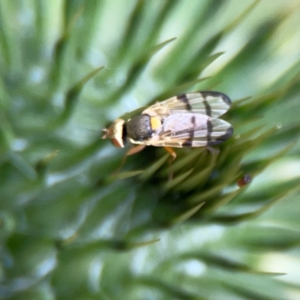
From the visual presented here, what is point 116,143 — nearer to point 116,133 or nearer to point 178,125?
point 116,133

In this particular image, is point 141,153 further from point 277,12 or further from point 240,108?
point 277,12

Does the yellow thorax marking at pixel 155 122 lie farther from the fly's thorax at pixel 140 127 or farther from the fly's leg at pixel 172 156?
the fly's leg at pixel 172 156

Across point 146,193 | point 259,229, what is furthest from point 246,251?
point 146,193

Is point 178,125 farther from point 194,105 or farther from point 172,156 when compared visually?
point 172,156

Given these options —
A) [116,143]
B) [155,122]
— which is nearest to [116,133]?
[116,143]

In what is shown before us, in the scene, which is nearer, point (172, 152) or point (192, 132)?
point (172, 152)

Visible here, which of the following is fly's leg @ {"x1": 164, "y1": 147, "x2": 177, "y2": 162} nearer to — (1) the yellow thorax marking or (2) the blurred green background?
(2) the blurred green background

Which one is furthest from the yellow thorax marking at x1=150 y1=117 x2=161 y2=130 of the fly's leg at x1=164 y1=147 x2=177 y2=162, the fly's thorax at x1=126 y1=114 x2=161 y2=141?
the fly's leg at x1=164 y1=147 x2=177 y2=162
